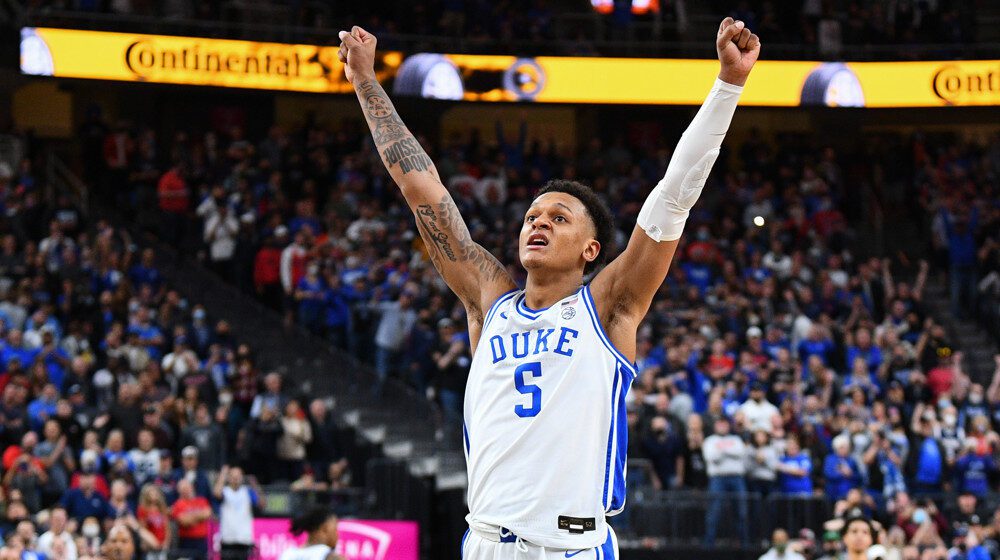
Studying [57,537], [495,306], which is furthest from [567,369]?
[57,537]

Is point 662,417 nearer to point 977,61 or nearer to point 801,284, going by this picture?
point 801,284

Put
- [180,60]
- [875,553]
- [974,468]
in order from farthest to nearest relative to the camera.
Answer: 1. [180,60]
2. [974,468]
3. [875,553]

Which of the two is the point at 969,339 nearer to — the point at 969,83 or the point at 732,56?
the point at 969,83

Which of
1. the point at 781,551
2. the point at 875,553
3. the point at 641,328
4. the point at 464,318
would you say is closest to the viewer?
the point at 875,553

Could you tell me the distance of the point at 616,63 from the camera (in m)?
26.0

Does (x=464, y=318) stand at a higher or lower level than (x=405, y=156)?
higher

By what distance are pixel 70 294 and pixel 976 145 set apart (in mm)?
16933

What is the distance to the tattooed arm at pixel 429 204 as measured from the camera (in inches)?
224

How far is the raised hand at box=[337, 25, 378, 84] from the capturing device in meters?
5.92

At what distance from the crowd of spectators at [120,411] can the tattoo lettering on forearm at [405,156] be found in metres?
8.95

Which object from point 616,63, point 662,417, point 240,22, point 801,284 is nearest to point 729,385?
point 662,417

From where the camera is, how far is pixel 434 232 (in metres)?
5.80

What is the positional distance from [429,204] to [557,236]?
2.21ft

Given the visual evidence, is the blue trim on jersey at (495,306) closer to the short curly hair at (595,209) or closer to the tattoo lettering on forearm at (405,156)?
the short curly hair at (595,209)
